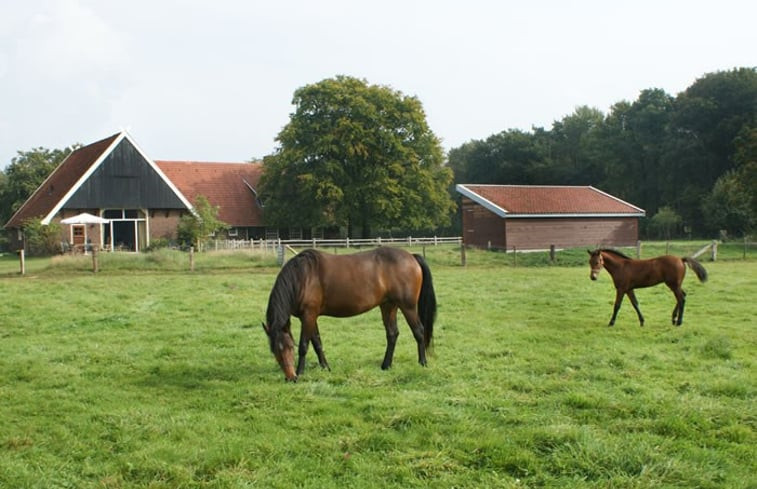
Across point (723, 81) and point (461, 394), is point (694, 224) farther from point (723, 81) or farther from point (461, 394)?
point (461, 394)

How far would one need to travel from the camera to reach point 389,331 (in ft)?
26.4

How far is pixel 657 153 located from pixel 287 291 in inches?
2264

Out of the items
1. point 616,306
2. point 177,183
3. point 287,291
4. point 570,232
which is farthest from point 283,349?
point 177,183

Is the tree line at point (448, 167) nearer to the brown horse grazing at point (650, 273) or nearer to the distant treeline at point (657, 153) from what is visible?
the distant treeline at point (657, 153)

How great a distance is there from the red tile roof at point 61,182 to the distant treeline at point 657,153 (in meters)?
38.8

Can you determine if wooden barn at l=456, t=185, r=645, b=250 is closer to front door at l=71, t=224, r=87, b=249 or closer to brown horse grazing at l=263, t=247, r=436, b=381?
front door at l=71, t=224, r=87, b=249

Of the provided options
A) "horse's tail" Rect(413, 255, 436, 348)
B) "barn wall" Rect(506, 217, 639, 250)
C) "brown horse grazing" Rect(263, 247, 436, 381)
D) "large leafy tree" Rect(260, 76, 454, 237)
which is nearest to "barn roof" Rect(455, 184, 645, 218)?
"barn wall" Rect(506, 217, 639, 250)

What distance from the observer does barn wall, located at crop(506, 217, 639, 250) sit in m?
35.3

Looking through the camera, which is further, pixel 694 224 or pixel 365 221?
pixel 694 224

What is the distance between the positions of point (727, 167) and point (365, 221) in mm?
33272

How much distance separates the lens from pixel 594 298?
14727mm

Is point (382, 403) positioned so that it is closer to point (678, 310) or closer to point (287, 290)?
point (287, 290)

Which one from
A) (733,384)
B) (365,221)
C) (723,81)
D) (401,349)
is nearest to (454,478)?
(733,384)

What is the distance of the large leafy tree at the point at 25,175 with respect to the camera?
47.0m
